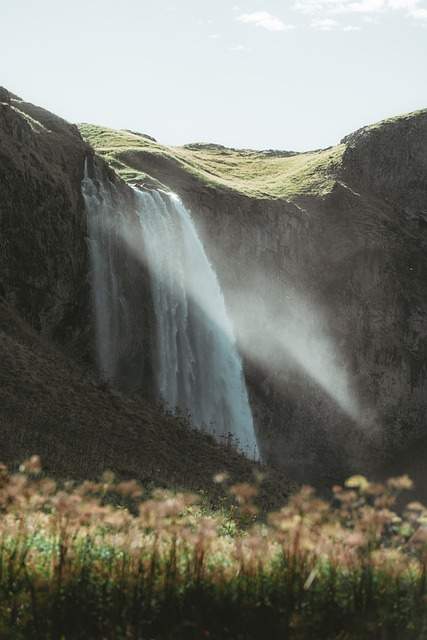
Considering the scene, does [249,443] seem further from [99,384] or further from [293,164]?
[293,164]

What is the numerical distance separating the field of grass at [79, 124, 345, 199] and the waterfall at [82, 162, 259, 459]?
5.88 m

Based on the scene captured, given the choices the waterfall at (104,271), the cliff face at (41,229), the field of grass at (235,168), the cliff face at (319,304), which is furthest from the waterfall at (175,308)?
the field of grass at (235,168)

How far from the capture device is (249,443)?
145 ft

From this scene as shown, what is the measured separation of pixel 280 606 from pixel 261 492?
1639cm

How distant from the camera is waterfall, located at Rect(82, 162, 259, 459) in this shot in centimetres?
3872

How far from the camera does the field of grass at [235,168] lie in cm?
5525

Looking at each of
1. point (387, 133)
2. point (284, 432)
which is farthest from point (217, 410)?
point (387, 133)

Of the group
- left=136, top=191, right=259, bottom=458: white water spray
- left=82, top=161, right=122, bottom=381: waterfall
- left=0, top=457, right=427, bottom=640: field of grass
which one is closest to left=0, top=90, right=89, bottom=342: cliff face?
left=82, top=161, right=122, bottom=381: waterfall

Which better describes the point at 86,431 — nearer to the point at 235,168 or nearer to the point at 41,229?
the point at 41,229

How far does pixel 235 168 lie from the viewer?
74188mm

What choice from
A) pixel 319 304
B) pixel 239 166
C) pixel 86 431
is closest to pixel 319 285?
pixel 319 304

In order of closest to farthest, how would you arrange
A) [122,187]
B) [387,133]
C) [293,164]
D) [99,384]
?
1. [99,384]
2. [122,187]
3. [387,133]
4. [293,164]

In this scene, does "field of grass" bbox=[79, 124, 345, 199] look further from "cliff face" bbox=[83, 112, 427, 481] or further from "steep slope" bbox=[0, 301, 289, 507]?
"steep slope" bbox=[0, 301, 289, 507]

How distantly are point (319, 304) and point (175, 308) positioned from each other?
16679mm
